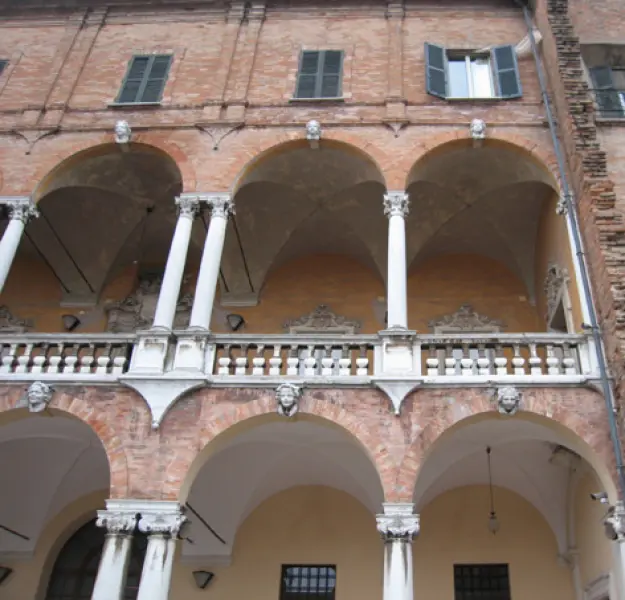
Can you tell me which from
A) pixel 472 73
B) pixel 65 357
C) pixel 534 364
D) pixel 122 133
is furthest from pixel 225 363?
pixel 472 73

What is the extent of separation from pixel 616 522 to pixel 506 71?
7726mm

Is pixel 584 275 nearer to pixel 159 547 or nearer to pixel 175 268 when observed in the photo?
pixel 175 268

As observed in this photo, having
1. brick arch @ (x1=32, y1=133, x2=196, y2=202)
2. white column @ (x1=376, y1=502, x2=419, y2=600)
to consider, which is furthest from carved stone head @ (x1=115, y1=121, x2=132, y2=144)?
white column @ (x1=376, y1=502, x2=419, y2=600)

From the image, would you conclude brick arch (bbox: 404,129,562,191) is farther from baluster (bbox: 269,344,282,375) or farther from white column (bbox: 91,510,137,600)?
white column (bbox: 91,510,137,600)

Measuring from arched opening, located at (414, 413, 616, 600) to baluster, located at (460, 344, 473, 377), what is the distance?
111 centimetres

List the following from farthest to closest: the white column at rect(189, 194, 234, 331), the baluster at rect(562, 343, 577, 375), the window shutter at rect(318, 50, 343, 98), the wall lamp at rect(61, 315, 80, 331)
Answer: the wall lamp at rect(61, 315, 80, 331)
the window shutter at rect(318, 50, 343, 98)
the white column at rect(189, 194, 234, 331)
the baluster at rect(562, 343, 577, 375)

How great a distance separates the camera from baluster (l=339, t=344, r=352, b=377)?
886cm

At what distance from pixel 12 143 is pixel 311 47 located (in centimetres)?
544

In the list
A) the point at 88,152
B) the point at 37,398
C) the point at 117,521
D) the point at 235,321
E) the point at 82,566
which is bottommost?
the point at 117,521

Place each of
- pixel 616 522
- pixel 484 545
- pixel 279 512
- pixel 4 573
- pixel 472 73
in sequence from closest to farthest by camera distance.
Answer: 1. pixel 616 522
2. pixel 484 545
3. pixel 4 573
4. pixel 279 512
5. pixel 472 73

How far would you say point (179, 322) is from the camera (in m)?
12.9

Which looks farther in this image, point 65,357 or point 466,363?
point 65,357

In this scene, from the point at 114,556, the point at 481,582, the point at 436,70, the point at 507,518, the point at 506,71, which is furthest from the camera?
the point at 436,70

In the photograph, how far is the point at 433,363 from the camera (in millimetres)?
8859
